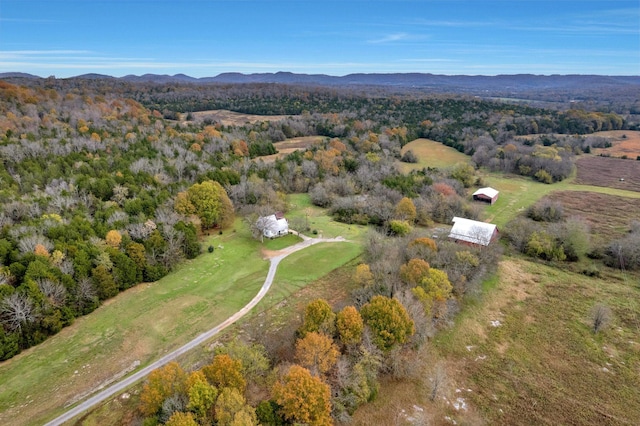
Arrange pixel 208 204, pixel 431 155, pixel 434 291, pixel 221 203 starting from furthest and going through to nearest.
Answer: pixel 431 155 → pixel 221 203 → pixel 208 204 → pixel 434 291

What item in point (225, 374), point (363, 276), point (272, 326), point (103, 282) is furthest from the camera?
point (103, 282)

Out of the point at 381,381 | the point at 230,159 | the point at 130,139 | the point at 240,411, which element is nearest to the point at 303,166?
the point at 230,159

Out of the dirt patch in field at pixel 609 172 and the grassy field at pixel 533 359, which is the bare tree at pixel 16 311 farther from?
the dirt patch in field at pixel 609 172

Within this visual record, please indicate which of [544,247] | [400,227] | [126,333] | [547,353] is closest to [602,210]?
[544,247]

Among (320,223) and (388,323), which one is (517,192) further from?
(388,323)

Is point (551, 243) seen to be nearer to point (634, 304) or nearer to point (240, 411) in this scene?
point (634, 304)

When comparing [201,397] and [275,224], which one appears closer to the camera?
[201,397]

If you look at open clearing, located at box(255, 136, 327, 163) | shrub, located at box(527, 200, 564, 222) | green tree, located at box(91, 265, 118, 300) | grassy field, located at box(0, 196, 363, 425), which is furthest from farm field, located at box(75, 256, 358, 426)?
open clearing, located at box(255, 136, 327, 163)
